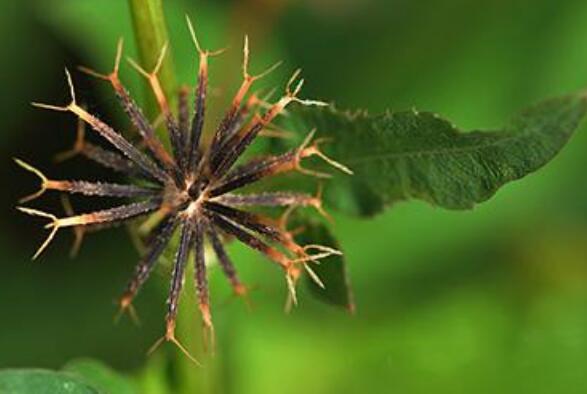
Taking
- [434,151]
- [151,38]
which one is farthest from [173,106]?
[434,151]

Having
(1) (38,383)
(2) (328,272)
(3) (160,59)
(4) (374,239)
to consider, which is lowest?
(1) (38,383)

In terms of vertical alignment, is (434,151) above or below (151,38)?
below

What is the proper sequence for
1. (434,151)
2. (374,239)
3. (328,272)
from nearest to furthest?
(434,151)
(328,272)
(374,239)

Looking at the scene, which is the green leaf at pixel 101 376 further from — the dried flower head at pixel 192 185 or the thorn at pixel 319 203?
the thorn at pixel 319 203

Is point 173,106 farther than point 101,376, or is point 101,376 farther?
point 101,376

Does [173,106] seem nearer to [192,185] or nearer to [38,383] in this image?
[192,185]

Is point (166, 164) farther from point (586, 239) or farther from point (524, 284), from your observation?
point (586, 239)

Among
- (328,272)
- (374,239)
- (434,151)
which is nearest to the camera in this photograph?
(434,151)
